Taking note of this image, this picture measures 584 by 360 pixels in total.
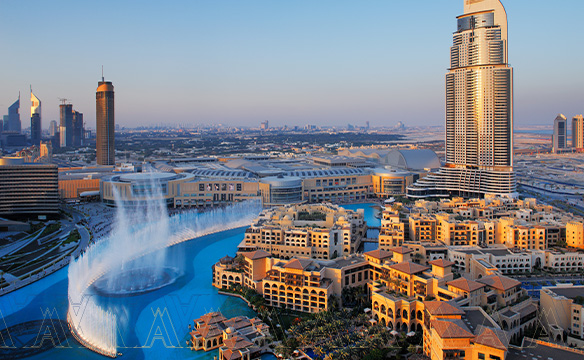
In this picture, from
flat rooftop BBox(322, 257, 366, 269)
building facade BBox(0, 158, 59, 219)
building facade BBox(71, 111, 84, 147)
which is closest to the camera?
flat rooftop BBox(322, 257, 366, 269)

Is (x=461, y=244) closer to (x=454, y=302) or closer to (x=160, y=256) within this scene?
(x=454, y=302)

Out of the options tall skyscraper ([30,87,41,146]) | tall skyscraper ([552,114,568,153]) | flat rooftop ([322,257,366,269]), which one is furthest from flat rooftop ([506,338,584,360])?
tall skyscraper ([30,87,41,146])

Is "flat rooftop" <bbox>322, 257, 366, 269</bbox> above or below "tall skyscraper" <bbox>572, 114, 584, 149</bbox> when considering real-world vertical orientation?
below

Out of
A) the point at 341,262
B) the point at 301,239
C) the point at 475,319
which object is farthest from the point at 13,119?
the point at 475,319

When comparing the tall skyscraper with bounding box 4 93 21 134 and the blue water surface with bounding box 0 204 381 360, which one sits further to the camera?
the tall skyscraper with bounding box 4 93 21 134

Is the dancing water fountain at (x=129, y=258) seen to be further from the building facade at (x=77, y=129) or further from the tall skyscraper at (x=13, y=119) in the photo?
the tall skyscraper at (x=13, y=119)

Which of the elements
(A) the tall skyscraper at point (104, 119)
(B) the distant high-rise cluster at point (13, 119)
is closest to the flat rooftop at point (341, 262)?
(A) the tall skyscraper at point (104, 119)

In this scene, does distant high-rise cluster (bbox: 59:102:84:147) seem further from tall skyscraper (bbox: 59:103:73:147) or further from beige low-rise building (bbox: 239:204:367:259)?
beige low-rise building (bbox: 239:204:367:259)

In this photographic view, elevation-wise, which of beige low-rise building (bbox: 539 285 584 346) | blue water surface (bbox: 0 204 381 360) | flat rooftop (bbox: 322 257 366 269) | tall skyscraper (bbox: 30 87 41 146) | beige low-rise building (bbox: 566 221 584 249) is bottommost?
blue water surface (bbox: 0 204 381 360)
